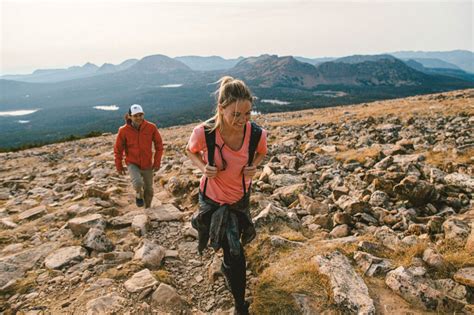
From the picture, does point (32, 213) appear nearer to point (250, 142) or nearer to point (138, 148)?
point (138, 148)

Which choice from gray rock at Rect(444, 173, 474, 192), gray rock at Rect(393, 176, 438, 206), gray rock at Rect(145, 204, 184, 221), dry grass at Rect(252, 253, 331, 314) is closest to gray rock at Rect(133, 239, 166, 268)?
gray rock at Rect(145, 204, 184, 221)

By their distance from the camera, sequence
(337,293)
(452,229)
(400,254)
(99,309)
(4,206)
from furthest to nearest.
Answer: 1. (4,206)
2. (452,229)
3. (400,254)
4. (99,309)
5. (337,293)

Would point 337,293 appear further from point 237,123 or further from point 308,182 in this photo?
point 308,182

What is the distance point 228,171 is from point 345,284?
7.19 ft

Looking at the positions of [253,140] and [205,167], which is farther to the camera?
[253,140]

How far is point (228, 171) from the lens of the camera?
12.8 feet

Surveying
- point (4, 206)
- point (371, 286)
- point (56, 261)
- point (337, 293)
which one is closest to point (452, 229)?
point (371, 286)

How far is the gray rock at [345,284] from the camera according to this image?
3.87 meters

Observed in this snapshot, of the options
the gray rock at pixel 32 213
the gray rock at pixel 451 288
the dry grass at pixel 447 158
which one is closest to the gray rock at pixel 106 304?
the gray rock at pixel 451 288

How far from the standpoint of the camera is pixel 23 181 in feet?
46.9

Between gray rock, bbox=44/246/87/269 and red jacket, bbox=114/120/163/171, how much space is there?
101 inches

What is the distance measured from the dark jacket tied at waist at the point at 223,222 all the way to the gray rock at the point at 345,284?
125 cm

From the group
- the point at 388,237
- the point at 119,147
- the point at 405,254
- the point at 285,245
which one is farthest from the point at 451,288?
the point at 119,147

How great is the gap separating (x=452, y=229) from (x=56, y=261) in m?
6.98
